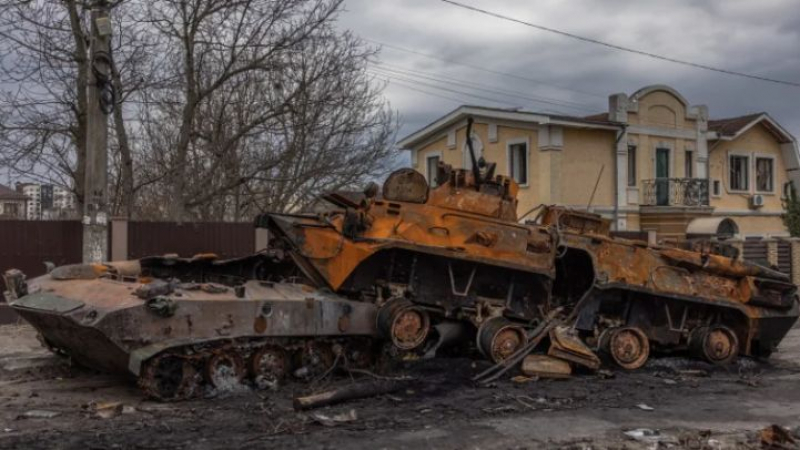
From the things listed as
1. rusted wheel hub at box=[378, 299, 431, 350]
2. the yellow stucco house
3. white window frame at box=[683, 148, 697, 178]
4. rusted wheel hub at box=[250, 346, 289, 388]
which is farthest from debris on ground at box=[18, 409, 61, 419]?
white window frame at box=[683, 148, 697, 178]

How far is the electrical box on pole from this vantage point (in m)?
13.1

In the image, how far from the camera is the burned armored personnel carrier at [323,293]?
8.52 meters

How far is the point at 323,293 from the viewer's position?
10.0 meters

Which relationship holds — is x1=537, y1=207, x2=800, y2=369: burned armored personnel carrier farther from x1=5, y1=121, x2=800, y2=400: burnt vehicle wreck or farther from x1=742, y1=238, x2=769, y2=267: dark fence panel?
x1=742, y1=238, x2=769, y2=267: dark fence panel

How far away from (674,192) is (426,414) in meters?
23.8

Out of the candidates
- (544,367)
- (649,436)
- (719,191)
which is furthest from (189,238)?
(719,191)

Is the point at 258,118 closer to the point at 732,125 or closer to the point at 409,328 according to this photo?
the point at 409,328

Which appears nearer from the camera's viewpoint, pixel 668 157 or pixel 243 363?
pixel 243 363

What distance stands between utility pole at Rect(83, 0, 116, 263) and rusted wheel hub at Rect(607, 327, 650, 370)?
7.74 m

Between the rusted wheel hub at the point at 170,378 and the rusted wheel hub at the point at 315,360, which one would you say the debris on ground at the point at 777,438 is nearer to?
the rusted wheel hub at the point at 315,360

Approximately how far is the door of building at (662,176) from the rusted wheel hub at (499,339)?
20380 millimetres

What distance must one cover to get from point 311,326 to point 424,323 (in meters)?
1.46

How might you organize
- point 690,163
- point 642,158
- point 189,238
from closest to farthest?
1. point 189,238
2. point 642,158
3. point 690,163

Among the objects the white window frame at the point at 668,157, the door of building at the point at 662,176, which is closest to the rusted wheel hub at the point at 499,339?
the door of building at the point at 662,176
